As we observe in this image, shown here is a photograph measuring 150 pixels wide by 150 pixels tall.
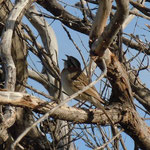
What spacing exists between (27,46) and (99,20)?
2323 millimetres

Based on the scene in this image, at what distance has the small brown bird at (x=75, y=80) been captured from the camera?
630cm

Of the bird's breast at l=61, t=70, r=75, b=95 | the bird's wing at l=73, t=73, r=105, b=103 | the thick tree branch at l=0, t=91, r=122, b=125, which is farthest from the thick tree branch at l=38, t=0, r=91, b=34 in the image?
the thick tree branch at l=0, t=91, r=122, b=125

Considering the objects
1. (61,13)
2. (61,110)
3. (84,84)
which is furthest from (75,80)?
(61,110)

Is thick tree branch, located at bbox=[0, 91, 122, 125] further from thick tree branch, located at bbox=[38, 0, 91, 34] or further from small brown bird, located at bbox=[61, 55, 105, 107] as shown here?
thick tree branch, located at bbox=[38, 0, 91, 34]

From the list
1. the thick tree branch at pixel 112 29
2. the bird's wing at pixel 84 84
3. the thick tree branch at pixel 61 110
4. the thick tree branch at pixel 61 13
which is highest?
the thick tree branch at pixel 61 13

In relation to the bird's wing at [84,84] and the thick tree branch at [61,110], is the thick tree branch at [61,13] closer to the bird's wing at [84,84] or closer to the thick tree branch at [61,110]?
the bird's wing at [84,84]

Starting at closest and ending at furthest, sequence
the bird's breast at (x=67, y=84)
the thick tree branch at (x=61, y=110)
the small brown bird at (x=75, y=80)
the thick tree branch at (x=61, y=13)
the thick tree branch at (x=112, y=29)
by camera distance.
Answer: the thick tree branch at (x=61, y=110) → the thick tree branch at (x=112, y=29) → the small brown bird at (x=75, y=80) → the thick tree branch at (x=61, y=13) → the bird's breast at (x=67, y=84)

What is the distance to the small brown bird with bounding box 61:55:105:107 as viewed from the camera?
20.7 feet

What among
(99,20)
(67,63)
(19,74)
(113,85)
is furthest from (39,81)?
(99,20)

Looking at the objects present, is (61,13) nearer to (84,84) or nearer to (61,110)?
(84,84)

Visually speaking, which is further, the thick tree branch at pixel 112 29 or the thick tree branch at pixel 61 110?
the thick tree branch at pixel 112 29

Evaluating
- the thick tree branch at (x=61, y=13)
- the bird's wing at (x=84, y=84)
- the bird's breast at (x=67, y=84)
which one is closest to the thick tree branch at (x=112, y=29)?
the bird's wing at (x=84, y=84)

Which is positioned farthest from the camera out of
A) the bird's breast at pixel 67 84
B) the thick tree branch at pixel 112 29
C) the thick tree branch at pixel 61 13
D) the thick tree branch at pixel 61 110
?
the bird's breast at pixel 67 84

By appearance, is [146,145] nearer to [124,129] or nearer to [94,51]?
[124,129]
